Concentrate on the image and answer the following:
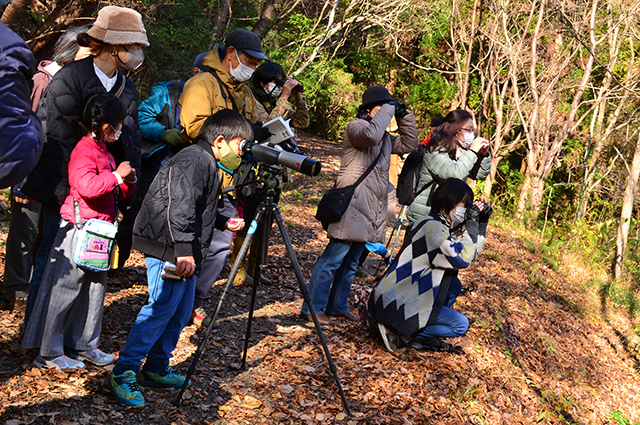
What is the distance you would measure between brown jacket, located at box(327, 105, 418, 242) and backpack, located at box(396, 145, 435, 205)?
0.66 m

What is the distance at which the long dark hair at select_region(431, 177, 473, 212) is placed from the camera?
15.0ft

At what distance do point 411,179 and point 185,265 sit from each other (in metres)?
3.17

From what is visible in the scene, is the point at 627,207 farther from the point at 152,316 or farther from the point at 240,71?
the point at 152,316

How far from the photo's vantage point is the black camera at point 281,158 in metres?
3.03

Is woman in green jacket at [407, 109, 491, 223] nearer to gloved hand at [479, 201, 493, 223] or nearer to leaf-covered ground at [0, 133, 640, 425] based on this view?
gloved hand at [479, 201, 493, 223]

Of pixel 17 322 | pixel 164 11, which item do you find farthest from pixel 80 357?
pixel 164 11

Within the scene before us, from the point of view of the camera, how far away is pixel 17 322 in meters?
4.03

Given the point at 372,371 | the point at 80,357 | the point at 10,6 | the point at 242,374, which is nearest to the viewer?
the point at 80,357

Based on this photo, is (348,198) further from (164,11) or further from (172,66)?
(164,11)

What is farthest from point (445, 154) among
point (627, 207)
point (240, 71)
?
point (627, 207)

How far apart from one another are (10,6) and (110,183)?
9.02 ft

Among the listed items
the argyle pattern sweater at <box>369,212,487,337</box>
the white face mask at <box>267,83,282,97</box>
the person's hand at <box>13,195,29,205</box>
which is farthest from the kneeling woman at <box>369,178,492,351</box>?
the person's hand at <box>13,195,29,205</box>

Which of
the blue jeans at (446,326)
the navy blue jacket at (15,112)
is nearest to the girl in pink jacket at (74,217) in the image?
the navy blue jacket at (15,112)

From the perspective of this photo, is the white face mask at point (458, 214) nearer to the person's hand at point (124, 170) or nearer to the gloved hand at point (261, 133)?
the gloved hand at point (261, 133)
